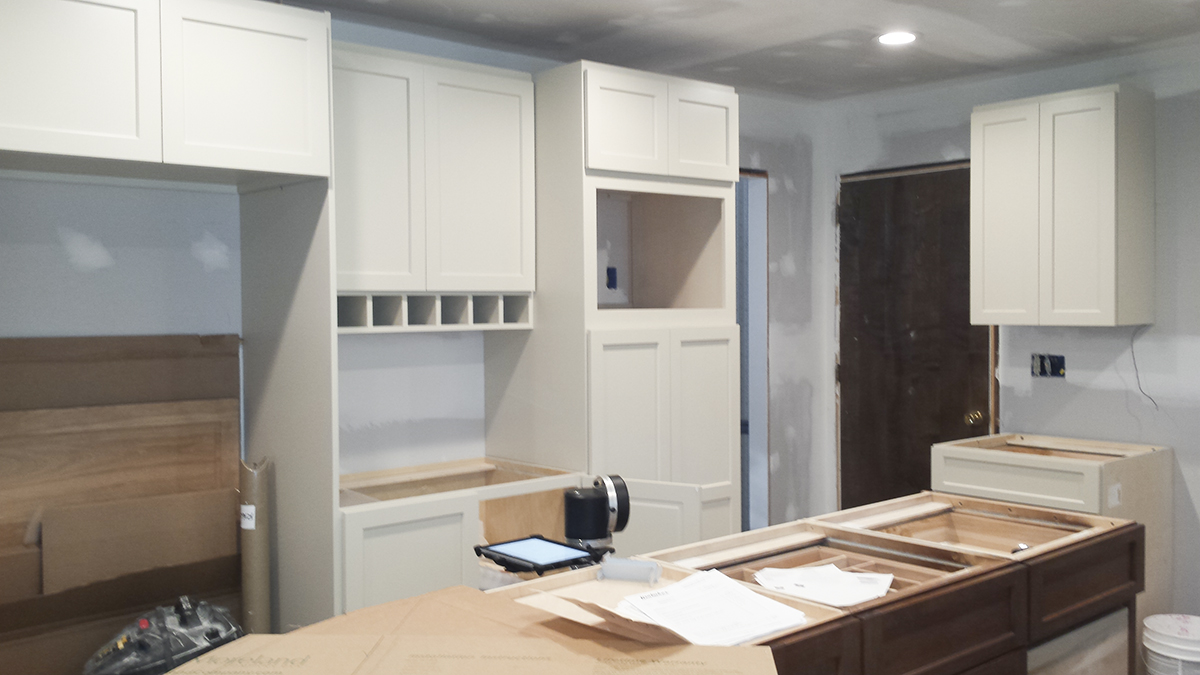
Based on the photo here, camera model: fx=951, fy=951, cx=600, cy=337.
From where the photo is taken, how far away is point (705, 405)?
3875mm

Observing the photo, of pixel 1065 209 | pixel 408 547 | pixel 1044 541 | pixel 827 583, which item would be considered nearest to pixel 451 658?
pixel 827 583

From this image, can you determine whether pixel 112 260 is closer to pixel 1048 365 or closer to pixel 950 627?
pixel 950 627

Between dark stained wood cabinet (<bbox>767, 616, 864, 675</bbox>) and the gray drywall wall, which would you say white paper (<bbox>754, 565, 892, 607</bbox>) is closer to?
dark stained wood cabinet (<bbox>767, 616, 864, 675</bbox>)

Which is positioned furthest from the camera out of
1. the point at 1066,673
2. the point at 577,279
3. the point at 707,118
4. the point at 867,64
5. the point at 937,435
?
the point at 937,435

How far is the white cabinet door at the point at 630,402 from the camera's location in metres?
3.52

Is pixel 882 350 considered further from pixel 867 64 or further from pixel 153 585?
pixel 153 585

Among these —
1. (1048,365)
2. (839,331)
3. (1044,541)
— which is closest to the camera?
(1044,541)

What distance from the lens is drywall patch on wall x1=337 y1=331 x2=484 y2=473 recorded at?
3.51 m

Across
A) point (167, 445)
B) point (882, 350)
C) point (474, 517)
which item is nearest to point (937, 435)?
point (882, 350)

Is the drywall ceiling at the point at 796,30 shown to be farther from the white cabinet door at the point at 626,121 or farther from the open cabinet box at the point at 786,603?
the open cabinet box at the point at 786,603

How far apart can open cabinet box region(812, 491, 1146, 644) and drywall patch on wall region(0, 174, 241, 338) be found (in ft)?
7.01

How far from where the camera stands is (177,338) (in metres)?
3.11

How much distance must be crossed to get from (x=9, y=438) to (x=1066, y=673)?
2978 millimetres

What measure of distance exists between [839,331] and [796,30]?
1986 millimetres
